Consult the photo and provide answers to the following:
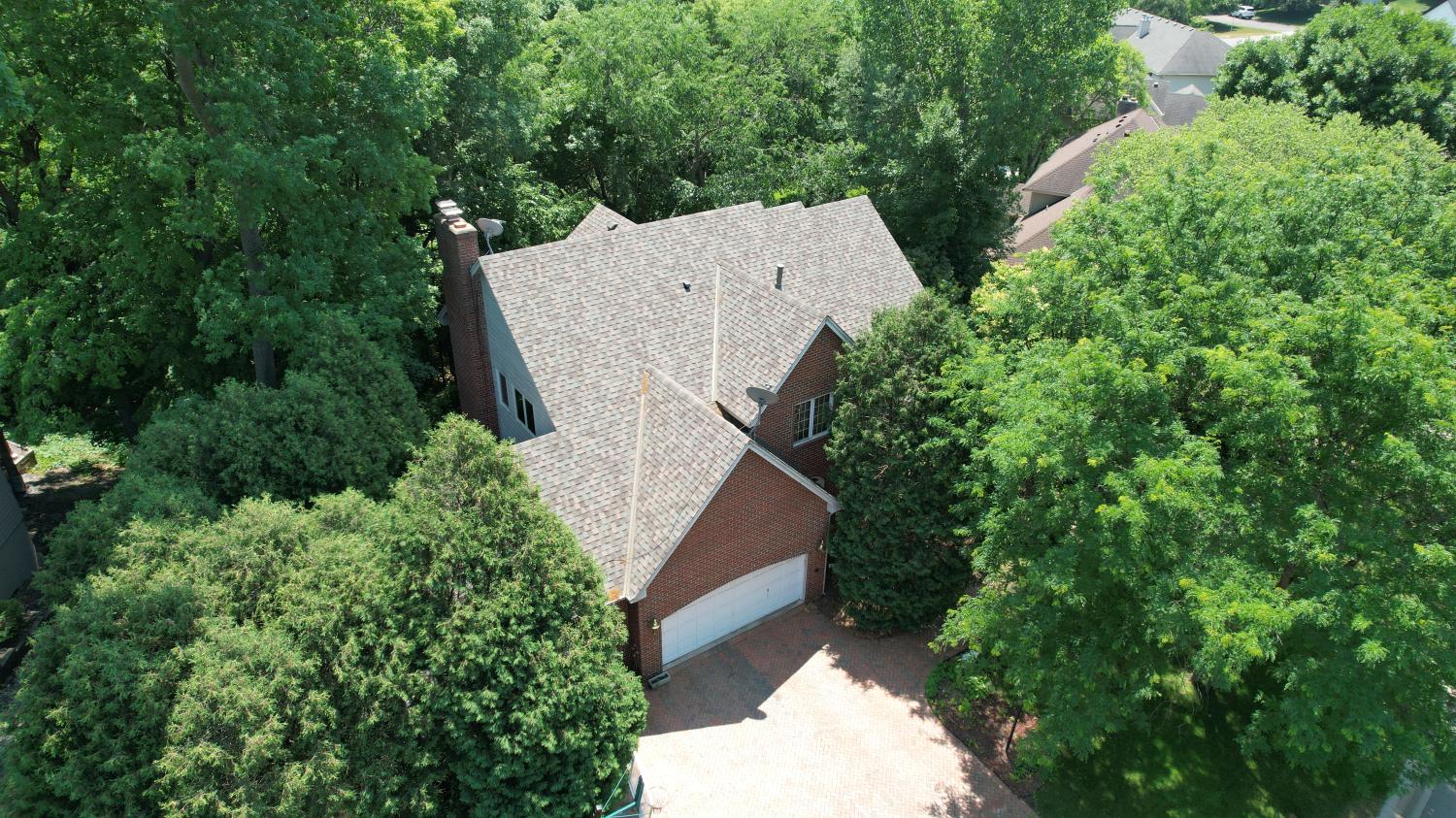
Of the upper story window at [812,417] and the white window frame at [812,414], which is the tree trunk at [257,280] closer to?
the white window frame at [812,414]

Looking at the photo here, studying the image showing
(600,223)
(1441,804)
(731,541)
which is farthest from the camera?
(600,223)

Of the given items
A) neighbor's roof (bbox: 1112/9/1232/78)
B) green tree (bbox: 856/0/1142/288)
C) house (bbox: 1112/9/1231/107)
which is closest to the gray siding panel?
green tree (bbox: 856/0/1142/288)

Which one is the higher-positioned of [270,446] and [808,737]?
[270,446]

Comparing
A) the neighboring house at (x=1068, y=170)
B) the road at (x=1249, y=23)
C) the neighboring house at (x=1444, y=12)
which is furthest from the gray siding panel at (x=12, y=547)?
the road at (x=1249, y=23)

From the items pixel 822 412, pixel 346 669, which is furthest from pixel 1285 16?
pixel 346 669

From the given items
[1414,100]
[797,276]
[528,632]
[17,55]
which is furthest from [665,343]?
[1414,100]

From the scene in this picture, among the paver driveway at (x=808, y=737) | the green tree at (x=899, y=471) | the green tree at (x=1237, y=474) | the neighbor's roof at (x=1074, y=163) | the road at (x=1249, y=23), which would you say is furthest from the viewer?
the road at (x=1249, y=23)

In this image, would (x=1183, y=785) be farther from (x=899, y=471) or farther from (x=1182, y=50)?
(x=1182, y=50)
